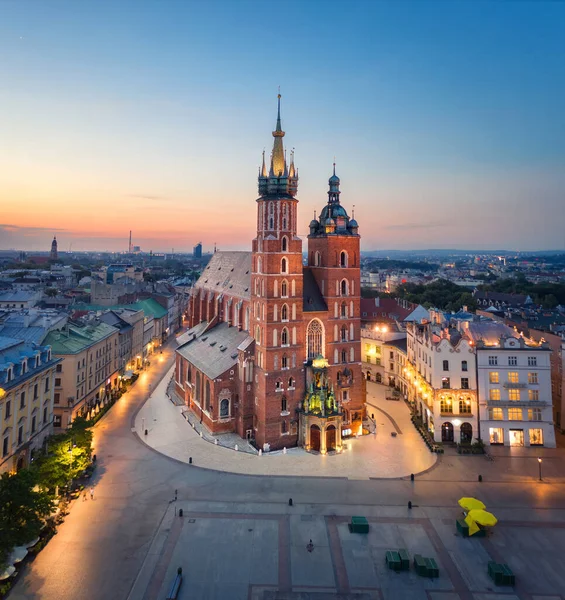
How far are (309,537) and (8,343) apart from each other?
117 feet

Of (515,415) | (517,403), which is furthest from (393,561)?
(517,403)

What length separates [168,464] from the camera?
49.3 metres

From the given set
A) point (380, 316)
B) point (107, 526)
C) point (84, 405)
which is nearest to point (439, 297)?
point (380, 316)

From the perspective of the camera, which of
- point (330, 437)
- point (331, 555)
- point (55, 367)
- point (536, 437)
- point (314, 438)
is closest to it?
point (331, 555)

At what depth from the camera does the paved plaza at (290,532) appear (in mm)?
29953

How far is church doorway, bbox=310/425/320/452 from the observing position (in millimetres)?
54531

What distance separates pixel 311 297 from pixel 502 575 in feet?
123

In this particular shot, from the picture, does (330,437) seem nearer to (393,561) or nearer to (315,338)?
(315,338)

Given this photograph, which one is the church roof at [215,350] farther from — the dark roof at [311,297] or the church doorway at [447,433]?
the church doorway at [447,433]

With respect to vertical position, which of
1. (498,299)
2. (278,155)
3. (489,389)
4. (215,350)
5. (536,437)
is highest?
(278,155)

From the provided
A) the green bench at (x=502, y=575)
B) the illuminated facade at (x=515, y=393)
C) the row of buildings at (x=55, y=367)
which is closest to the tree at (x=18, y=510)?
the row of buildings at (x=55, y=367)

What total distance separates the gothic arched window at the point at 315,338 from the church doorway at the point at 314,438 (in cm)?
976

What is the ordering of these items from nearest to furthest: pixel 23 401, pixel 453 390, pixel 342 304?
pixel 23 401
pixel 453 390
pixel 342 304

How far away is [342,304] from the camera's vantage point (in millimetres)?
60812
